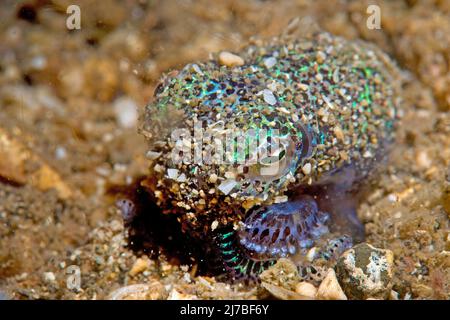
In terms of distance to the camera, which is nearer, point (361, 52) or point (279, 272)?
point (279, 272)

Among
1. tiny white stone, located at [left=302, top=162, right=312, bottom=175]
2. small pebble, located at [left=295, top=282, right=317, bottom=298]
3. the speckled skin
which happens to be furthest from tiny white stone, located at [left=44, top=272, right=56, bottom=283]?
tiny white stone, located at [left=302, top=162, right=312, bottom=175]

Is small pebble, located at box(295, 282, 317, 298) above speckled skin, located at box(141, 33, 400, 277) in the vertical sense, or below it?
below

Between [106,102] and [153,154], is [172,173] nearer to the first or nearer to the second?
[153,154]

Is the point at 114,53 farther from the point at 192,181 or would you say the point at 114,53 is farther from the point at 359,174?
the point at 359,174

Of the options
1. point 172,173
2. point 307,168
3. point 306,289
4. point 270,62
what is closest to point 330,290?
point 306,289

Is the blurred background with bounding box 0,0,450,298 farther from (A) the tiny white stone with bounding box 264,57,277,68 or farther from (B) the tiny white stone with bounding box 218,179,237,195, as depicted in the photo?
(B) the tiny white stone with bounding box 218,179,237,195

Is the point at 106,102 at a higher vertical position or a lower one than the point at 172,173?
lower

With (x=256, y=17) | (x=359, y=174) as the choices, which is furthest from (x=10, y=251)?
(x=256, y=17)

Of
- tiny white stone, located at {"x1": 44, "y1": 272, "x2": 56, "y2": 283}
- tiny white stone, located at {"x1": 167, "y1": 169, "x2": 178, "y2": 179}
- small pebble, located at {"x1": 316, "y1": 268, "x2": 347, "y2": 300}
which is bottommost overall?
tiny white stone, located at {"x1": 44, "y1": 272, "x2": 56, "y2": 283}
